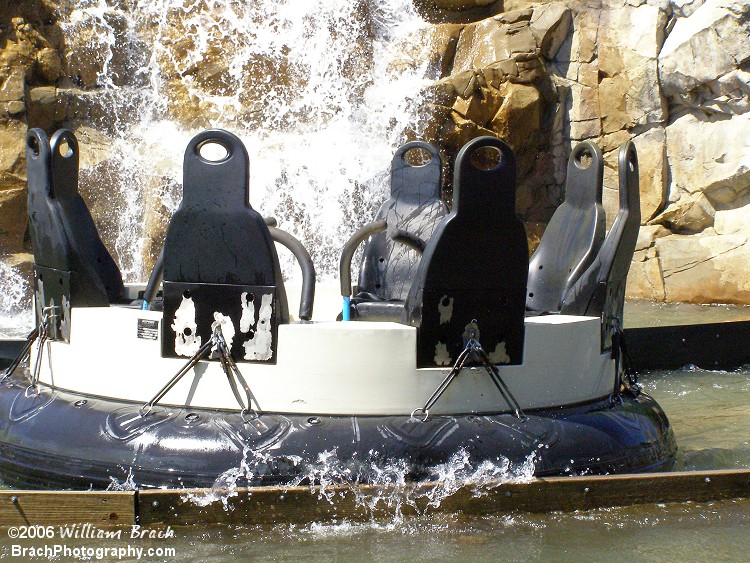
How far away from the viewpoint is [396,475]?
4.00 metres

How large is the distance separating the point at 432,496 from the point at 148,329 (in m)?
1.39

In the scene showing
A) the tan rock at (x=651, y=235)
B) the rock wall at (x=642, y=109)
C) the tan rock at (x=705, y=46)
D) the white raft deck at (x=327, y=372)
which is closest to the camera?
the white raft deck at (x=327, y=372)

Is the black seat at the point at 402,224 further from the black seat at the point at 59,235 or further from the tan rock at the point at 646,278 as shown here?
the tan rock at the point at 646,278

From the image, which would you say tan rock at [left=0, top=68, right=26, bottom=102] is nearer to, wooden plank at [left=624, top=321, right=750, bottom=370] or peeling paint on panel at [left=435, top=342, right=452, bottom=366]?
wooden plank at [left=624, top=321, right=750, bottom=370]

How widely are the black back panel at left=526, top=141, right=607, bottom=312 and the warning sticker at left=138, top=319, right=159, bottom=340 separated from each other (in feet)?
6.76

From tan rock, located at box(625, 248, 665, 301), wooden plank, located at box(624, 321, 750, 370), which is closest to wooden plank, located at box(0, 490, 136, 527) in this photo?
wooden plank, located at box(624, 321, 750, 370)

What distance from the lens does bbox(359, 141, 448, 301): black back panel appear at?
586 centimetres

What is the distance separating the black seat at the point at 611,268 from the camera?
4805 mm

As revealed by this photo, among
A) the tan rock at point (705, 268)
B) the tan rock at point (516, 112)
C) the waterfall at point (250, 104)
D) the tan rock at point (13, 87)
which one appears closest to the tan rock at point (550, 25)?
the tan rock at point (516, 112)

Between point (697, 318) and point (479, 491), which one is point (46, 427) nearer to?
point (479, 491)

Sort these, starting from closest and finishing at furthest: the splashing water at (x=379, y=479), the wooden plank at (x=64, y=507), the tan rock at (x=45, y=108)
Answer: the wooden plank at (x=64, y=507) → the splashing water at (x=379, y=479) → the tan rock at (x=45, y=108)

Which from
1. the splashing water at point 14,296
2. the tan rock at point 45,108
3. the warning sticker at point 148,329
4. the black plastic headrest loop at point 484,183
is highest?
the tan rock at point 45,108

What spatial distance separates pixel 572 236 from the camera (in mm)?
5414

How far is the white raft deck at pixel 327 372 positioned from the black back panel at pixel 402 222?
1.50 metres
